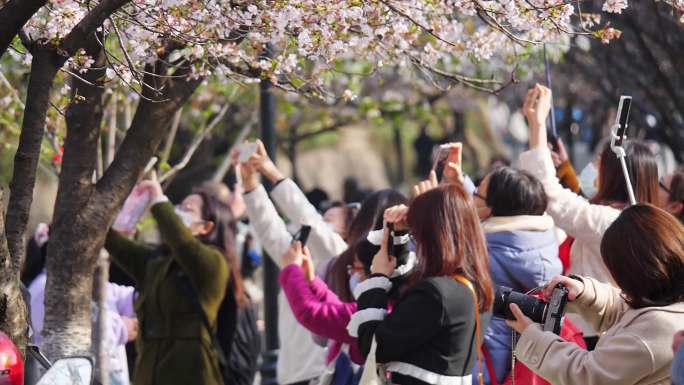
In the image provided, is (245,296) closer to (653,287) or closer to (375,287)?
(375,287)

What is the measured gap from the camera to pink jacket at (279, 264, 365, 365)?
562 centimetres

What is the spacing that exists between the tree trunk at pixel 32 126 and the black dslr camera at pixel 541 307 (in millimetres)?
1924

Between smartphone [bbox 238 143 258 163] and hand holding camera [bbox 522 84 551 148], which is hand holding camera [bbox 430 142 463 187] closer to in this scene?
hand holding camera [bbox 522 84 551 148]

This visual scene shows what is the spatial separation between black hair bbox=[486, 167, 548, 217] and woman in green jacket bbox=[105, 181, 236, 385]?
190cm

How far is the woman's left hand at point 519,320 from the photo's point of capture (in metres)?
4.32

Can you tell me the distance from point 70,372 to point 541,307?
5.99ft

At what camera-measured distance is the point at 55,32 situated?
4.48 metres

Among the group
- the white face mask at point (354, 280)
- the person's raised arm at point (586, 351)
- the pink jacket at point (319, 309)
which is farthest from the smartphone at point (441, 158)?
the person's raised arm at point (586, 351)

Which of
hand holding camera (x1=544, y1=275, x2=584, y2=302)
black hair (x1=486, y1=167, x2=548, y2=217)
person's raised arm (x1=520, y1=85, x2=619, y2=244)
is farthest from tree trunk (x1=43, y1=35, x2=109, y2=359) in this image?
person's raised arm (x1=520, y1=85, x2=619, y2=244)

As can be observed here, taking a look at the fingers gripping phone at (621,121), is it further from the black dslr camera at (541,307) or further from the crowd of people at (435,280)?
the black dslr camera at (541,307)

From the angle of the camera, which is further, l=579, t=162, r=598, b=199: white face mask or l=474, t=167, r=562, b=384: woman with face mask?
l=579, t=162, r=598, b=199: white face mask

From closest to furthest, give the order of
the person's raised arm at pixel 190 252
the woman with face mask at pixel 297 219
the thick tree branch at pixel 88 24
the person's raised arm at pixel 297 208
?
the thick tree branch at pixel 88 24, the woman with face mask at pixel 297 219, the person's raised arm at pixel 297 208, the person's raised arm at pixel 190 252

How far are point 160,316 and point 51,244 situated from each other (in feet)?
5.59

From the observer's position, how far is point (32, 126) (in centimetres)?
441
